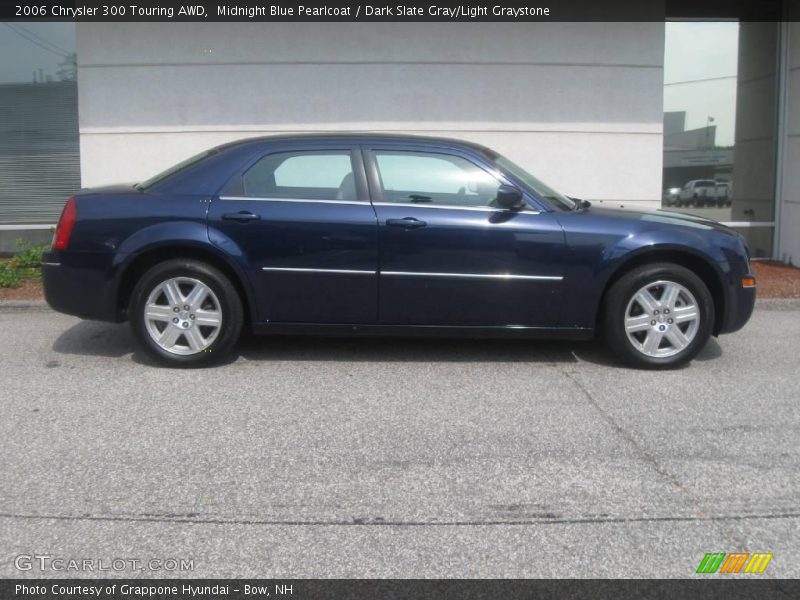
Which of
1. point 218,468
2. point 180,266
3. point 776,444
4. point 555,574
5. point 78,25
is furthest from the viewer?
point 78,25

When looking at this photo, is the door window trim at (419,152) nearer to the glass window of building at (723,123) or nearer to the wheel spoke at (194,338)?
the wheel spoke at (194,338)

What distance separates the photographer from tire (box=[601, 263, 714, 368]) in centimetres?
606

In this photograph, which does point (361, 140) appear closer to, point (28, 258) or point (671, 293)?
point (671, 293)

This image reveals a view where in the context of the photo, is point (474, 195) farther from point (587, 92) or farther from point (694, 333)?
point (587, 92)

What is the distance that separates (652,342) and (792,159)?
17.2 feet

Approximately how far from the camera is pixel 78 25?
9680 millimetres

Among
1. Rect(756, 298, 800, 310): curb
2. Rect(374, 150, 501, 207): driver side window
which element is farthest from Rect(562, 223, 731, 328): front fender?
Rect(756, 298, 800, 310): curb

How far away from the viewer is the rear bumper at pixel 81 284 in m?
6.08

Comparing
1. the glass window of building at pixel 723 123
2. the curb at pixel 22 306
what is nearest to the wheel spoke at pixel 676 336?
the glass window of building at pixel 723 123

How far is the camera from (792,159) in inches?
400

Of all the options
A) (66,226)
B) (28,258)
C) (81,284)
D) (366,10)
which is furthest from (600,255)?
(28,258)

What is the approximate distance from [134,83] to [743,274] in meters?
6.75

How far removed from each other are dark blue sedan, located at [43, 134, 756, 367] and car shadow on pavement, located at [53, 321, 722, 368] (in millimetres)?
373

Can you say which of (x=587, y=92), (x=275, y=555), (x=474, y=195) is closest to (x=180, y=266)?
(x=474, y=195)
